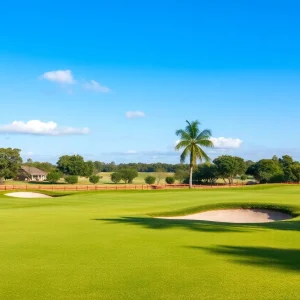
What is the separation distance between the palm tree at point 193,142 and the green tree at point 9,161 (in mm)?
59303

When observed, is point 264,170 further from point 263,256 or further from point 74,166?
point 263,256

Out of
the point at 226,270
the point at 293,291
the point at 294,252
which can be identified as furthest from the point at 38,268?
the point at 294,252

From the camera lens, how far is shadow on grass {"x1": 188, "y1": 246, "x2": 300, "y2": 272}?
941 cm

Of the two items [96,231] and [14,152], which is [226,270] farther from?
[14,152]

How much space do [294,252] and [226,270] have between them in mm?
2913

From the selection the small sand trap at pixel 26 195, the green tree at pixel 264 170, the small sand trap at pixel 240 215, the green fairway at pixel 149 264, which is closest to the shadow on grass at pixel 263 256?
the green fairway at pixel 149 264

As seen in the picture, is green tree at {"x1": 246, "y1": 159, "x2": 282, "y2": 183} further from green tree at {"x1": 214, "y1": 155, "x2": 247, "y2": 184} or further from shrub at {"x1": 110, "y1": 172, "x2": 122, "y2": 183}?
shrub at {"x1": 110, "y1": 172, "x2": 122, "y2": 183}

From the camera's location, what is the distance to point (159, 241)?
1288cm

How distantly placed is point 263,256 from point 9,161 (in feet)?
355

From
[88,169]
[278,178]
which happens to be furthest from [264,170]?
[88,169]

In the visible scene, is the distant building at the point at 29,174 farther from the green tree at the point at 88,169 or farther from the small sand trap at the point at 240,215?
the small sand trap at the point at 240,215

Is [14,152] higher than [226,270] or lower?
higher

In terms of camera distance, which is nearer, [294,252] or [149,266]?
[149,266]

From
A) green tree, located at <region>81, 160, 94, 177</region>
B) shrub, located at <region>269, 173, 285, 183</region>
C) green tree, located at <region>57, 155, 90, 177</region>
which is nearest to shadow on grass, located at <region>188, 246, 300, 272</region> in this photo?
shrub, located at <region>269, 173, 285, 183</region>
